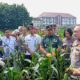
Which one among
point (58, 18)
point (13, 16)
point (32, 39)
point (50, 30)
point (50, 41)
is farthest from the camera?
point (58, 18)

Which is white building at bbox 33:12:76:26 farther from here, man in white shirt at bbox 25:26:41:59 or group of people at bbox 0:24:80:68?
man in white shirt at bbox 25:26:41:59

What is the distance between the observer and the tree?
263 ft

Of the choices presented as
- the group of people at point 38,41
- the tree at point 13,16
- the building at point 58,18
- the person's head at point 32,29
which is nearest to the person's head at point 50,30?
the group of people at point 38,41

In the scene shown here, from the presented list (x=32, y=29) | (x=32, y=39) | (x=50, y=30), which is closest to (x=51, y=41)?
(x=50, y=30)

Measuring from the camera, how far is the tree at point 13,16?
80.2m

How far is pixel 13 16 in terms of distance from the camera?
82.9 metres

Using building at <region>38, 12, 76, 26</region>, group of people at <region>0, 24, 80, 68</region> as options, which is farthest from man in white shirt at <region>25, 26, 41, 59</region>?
building at <region>38, 12, 76, 26</region>

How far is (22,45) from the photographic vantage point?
30.1 feet

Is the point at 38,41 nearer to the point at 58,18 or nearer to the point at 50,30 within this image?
the point at 50,30

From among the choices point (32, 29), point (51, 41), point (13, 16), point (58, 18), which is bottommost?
point (58, 18)

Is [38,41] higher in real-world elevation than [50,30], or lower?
lower

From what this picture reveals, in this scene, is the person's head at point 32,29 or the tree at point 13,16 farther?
the tree at point 13,16

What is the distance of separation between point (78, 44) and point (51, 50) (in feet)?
6.62

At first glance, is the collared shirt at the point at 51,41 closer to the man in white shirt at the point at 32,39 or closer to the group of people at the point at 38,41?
the group of people at the point at 38,41
